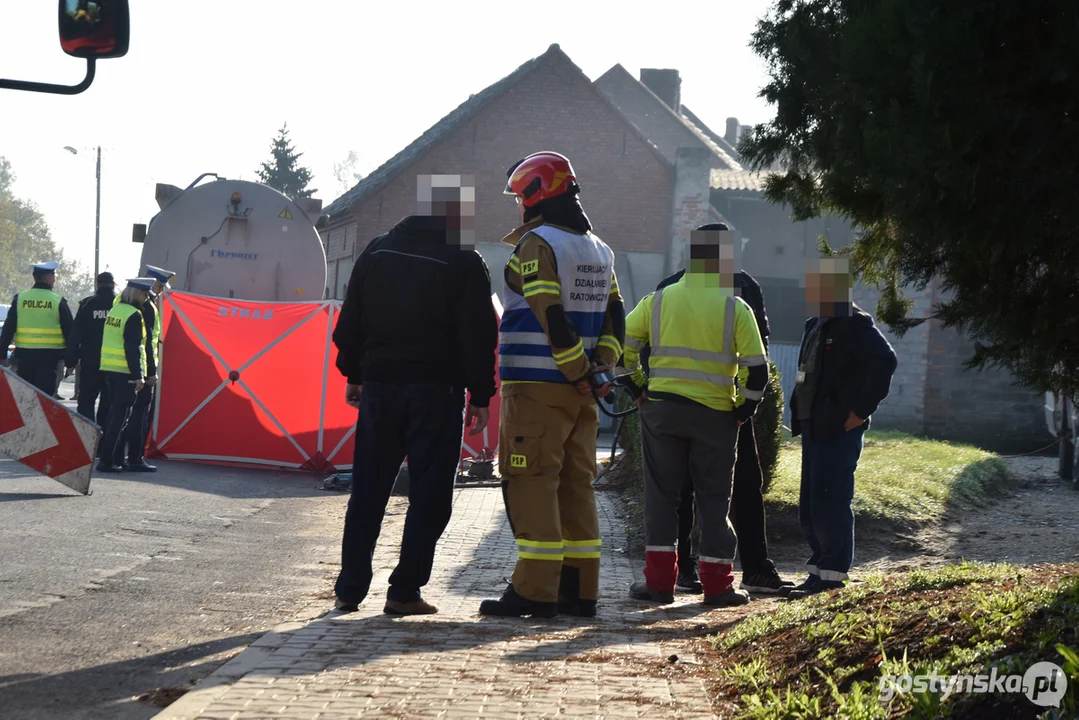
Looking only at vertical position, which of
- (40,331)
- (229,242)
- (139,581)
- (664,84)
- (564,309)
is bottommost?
(139,581)

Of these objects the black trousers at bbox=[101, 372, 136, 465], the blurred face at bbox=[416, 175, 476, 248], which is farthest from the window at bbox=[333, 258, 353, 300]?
the blurred face at bbox=[416, 175, 476, 248]

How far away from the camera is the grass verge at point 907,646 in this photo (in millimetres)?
3553

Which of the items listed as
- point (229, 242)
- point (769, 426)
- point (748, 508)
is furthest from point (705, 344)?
point (229, 242)

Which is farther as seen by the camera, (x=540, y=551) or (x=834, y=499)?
(x=834, y=499)

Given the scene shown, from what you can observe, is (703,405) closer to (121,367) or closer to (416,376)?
(416,376)

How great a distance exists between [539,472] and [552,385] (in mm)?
394

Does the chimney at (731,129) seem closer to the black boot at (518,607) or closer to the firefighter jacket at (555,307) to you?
the firefighter jacket at (555,307)

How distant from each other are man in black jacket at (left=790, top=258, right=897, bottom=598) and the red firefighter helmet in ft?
5.61

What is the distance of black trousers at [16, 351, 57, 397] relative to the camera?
14.3m

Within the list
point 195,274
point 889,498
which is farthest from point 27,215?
point 889,498

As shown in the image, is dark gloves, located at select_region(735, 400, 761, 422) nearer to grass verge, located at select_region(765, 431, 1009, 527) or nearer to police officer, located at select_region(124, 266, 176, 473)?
grass verge, located at select_region(765, 431, 1009, 527)

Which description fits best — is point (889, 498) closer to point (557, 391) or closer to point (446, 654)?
point (557, 391)

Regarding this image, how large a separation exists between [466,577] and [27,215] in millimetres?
128696

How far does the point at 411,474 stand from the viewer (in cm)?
602
